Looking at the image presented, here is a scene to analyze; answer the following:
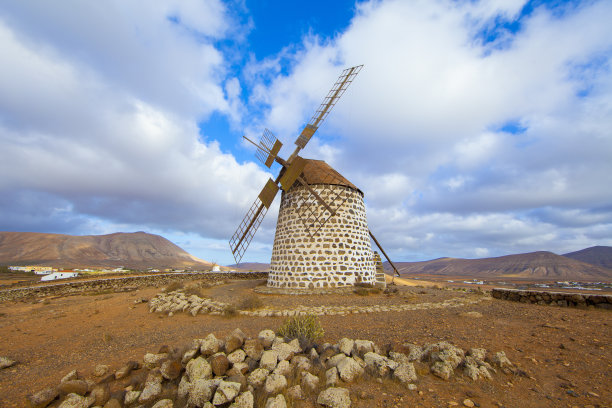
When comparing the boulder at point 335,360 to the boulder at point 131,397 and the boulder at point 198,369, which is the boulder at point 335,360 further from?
the boulder at point 131,397

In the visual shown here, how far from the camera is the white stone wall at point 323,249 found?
1452 cm

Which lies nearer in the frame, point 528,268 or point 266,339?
point 266,339

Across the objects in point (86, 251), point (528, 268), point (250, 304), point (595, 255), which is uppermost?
point (86, 251)

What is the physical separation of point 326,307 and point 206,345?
6315 mm

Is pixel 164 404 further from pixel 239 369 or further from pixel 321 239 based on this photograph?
pixel 321 239

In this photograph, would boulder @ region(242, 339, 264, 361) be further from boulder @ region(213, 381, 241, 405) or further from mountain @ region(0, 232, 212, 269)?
mountain @ region(0, 232, 212, 269)

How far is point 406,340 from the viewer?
20.0ft

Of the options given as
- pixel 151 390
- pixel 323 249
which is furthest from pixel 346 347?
pixel 323 249

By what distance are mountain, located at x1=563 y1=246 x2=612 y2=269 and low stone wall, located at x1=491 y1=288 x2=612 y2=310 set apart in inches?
4149

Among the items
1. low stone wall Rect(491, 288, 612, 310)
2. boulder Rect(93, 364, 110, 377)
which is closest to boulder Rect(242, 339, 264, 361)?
boulder Rect(93, 364, 110, 377)

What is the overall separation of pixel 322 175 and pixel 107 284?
20.8 meters

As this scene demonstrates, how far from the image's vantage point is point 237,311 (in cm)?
1016

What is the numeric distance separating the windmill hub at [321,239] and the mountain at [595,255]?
107444 mm

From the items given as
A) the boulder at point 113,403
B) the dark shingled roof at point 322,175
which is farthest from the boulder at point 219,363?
the dark shingled roof at point 322,175
